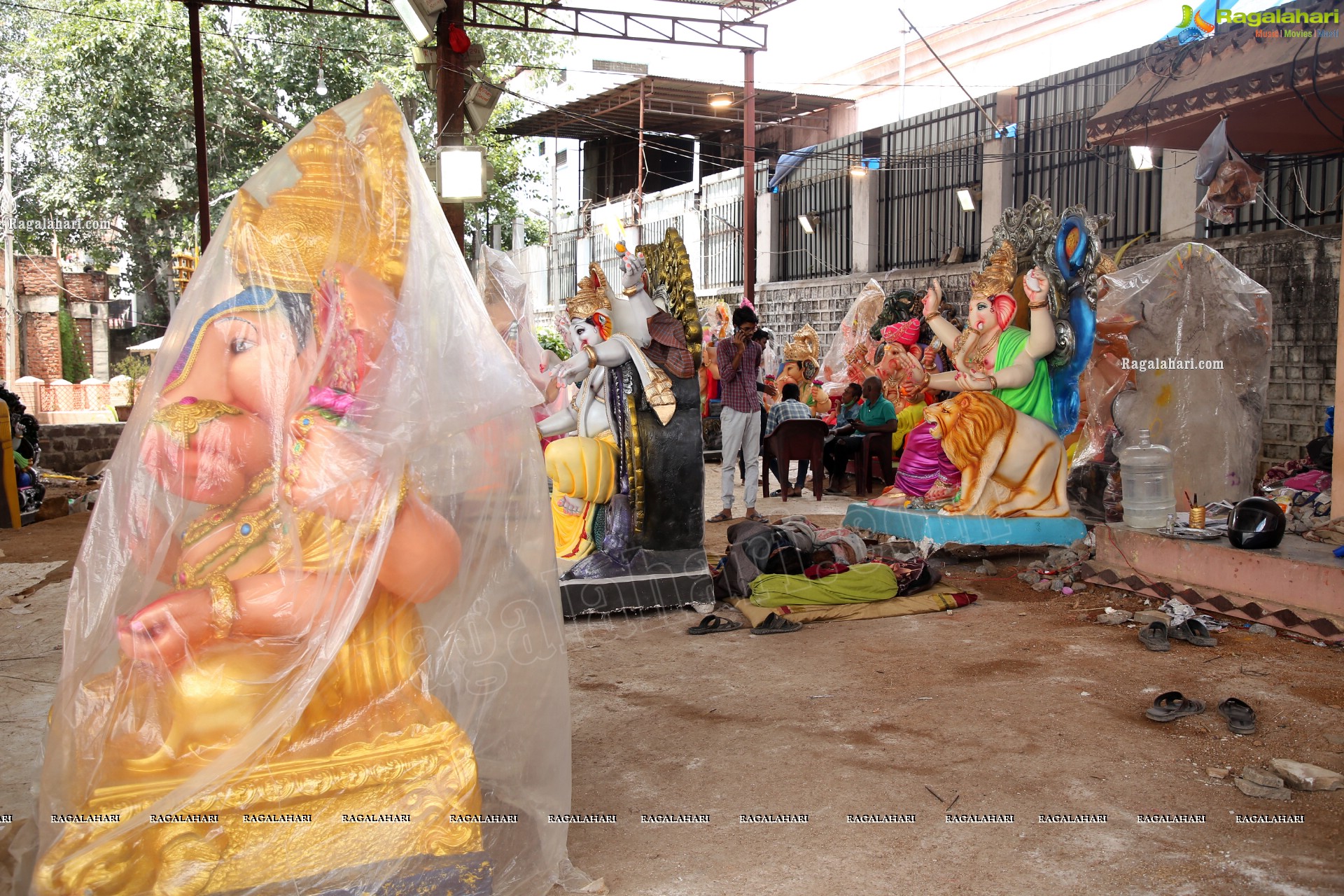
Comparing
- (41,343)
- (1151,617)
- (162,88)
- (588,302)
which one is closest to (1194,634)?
(1151,617)

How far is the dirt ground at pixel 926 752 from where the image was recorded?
104 inches

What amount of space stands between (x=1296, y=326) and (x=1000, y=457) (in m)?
4.41

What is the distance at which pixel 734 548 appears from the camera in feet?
19.3

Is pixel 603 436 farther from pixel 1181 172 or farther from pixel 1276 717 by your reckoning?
pixel 1181 172

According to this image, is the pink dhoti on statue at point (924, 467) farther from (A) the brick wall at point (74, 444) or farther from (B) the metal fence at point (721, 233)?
(B) the metal fence at point (721, 233)

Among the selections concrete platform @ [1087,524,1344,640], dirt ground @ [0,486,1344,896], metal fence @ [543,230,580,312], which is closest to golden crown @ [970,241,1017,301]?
concrete platform @ [1087,524,1344,640]

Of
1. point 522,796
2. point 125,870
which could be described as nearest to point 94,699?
point 125,870

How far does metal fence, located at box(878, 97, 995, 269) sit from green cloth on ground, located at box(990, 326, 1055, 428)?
6811 millimetres

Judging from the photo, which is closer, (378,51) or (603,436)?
(603,436)

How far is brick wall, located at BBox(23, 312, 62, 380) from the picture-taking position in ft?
66.0

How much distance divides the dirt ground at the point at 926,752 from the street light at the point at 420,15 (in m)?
5.94

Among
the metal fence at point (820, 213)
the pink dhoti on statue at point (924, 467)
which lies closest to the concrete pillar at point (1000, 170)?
the metal fence at point (820, 213)

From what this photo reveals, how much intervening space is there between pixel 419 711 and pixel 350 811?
27 centimetres

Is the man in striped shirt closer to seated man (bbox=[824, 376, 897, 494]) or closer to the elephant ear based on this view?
seated man (bbox=[824, 376, 897, 494])
